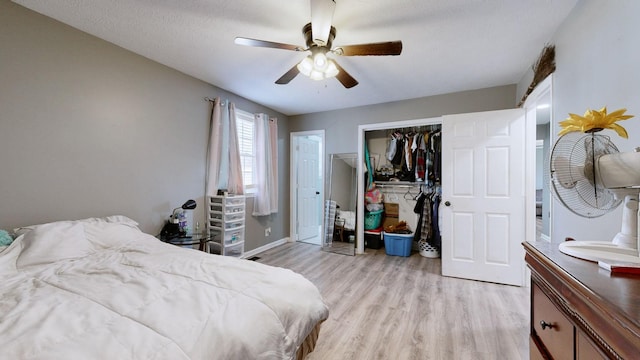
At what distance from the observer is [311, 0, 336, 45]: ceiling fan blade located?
4.81ft

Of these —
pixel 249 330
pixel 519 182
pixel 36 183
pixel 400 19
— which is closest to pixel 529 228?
pixel 519 182

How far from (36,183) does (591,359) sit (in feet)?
10.3

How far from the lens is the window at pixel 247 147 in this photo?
12.1ft

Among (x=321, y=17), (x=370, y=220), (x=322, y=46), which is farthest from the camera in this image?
(x=370, y=220)

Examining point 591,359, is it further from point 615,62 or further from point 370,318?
point 370,318

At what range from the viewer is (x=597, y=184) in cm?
85

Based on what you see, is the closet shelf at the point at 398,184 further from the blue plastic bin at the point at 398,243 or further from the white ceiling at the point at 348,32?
the white ceiling at the point at 348,32

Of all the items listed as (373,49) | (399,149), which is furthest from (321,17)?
(399,149)

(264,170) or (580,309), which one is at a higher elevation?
(264,170)

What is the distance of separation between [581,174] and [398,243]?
10.1 feet

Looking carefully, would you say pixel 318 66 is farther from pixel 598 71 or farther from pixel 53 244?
pixel 53 244

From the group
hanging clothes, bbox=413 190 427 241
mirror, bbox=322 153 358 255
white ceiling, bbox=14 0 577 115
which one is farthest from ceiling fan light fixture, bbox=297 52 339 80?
hanging clothes, bbox=413 190 427 241

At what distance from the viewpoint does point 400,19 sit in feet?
6.24

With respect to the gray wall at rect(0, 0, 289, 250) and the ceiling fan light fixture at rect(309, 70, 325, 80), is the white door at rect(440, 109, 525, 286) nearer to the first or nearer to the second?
the ceiling fan light fixture at rect(309, 70, 325, 80)
